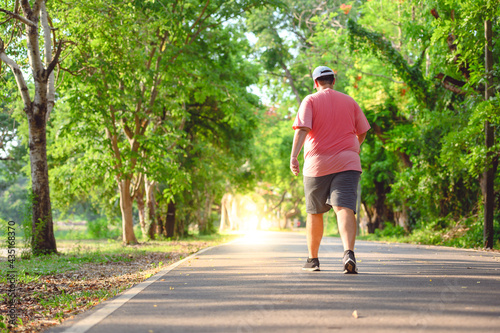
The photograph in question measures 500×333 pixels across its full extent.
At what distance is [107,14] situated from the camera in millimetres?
14500

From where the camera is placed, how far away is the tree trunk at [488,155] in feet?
40.9

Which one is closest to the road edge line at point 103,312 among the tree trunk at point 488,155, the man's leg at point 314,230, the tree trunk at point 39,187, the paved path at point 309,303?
the paved path at point 309,303

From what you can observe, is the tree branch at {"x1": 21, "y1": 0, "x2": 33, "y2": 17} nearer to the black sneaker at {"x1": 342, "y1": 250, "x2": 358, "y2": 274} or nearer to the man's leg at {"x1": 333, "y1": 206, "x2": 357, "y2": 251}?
the man's leg at {"x1": 333, "y1": 206, "x2": 357, "y2": 251}

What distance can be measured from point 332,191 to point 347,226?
47 centimetres

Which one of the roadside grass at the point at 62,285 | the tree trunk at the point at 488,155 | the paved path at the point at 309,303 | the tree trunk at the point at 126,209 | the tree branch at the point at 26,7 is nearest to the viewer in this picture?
the paved path at the point at 309,303

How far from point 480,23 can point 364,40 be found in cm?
723

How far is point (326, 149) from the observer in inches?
271

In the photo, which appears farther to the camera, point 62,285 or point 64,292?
point 62,285

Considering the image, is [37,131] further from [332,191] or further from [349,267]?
[349,267]

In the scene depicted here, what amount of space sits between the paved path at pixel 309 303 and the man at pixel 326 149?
0.82 m

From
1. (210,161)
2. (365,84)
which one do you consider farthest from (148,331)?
(365,84)

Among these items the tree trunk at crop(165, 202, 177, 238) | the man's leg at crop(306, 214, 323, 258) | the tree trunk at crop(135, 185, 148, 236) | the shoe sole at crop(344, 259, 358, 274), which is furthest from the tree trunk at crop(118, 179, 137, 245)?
the shoe sole at crop(344, 259, 358, 274)

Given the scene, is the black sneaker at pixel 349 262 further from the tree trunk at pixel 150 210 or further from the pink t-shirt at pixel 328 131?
the tree trunk at pixel 150 210

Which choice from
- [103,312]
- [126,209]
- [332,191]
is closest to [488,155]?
[332,191]
